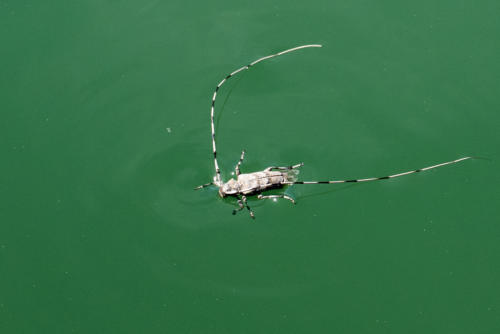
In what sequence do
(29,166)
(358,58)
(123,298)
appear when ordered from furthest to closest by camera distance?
(358,58) → (29,166) → (123,298)

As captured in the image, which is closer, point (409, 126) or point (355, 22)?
point (409, 126)

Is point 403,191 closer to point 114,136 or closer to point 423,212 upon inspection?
point 423,212

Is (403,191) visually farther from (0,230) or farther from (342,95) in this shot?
(0,230)

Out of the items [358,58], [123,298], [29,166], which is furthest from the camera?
[358,58]

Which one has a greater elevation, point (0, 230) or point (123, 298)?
point (0, 230)

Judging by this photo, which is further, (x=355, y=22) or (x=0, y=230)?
(x=355, y=22)

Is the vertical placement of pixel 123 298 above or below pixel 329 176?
below

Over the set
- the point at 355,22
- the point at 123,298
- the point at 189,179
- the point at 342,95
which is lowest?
the point at 123,298

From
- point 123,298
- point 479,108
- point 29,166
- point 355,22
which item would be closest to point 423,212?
point 479,108

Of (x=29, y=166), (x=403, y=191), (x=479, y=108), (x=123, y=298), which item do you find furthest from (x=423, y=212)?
(x=29, y=166)
